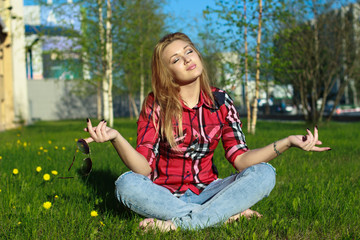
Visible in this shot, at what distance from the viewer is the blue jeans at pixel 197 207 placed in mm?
2463

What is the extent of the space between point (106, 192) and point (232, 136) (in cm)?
129

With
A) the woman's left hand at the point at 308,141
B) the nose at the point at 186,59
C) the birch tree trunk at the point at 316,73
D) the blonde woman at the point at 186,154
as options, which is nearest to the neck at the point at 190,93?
the blonde woman at the point at 186,154

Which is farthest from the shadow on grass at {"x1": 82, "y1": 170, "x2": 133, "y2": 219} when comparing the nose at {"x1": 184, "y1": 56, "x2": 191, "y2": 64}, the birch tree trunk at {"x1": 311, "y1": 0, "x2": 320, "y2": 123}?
the birch tree trunk at {"x1": 311, "y1": 0, "x2": 320, "y2": 123}

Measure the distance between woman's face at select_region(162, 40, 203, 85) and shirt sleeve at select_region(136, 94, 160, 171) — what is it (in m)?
0.28

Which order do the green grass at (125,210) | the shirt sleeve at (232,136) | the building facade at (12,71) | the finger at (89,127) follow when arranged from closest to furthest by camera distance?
1. the finger at (89,127)
2. the green grass at (125,210)
3. the shirt sleeve at (232,136)
4. the building facade at (12,71)

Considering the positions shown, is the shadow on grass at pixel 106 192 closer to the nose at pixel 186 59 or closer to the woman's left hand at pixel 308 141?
the nose at pixel 186 59

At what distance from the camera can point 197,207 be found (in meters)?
2.56

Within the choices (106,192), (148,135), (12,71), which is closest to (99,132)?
(148,135)

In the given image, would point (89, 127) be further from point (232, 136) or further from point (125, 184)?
point (232, 136)

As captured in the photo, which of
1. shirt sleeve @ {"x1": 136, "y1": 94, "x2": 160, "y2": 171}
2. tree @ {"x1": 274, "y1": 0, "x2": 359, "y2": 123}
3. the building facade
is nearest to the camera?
shirt sleeve @ {"x1": 136, "y1": 94, "x2": 160, "y2": 171}

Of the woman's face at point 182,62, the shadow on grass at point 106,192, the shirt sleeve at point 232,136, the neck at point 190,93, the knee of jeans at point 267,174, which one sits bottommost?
the shadow on grass at point 106,192

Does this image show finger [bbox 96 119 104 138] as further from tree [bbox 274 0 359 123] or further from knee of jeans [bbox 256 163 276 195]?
tree [bbox 274 0 359 123]

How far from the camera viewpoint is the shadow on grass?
289 centimetres

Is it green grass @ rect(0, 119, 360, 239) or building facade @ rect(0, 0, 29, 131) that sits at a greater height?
building facade @ rect(0, 0, 29, 131)
